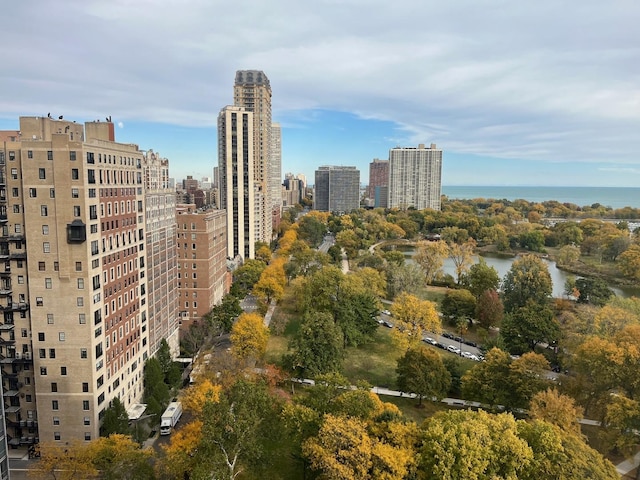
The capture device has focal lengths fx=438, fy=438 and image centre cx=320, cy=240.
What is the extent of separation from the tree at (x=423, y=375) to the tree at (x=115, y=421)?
837 inches

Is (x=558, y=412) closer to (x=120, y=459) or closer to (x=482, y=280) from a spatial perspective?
(x=120, y=459)

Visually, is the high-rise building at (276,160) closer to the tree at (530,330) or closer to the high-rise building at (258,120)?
Result: the high-rise building at (258,120)

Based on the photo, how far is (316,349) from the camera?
127ft

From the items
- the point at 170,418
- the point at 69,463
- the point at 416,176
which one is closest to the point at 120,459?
the point at 69,463

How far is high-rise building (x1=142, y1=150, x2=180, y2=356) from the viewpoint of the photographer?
1603 inches

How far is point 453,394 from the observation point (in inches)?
1543

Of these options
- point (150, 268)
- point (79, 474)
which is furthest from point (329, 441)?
point (150, 268)

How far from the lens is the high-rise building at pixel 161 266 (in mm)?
40719

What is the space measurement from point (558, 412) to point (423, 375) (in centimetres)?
1055

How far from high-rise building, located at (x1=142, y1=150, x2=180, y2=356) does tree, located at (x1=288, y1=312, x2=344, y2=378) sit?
44.0 feet

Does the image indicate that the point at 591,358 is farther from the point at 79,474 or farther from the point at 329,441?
the point at 79,474

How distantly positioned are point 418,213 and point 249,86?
75.5 m

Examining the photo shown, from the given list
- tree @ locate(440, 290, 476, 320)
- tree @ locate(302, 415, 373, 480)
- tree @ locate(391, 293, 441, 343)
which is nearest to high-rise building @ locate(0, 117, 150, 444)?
tree @ locate(302, 415, 373, 480)

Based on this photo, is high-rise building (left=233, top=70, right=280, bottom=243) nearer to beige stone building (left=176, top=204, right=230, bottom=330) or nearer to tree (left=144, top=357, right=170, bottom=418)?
beige stone building (left=176, top=204, right=230, bottom=330)
